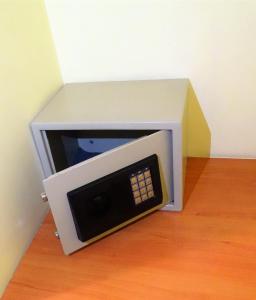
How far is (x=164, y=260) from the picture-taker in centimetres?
71

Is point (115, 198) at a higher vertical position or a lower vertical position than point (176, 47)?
lower

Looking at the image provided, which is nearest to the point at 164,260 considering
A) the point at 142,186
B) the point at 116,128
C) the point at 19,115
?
the point at 142,186

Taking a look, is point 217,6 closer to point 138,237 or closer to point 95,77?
point 95,77

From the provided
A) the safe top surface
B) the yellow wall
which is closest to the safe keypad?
the safe top surface

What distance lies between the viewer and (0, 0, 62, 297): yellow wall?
70cm

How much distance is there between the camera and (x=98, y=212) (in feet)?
2.35

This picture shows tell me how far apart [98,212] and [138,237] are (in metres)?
0.12

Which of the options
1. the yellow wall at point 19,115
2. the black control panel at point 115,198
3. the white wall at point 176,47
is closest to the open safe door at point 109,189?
the black control panel at point 115,198

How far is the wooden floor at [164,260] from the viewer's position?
2.14ft

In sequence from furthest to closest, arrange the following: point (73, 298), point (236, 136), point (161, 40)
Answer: point (236, 136), point (161, 40), point (73, 298)

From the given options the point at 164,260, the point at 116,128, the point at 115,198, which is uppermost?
the point at 116,128

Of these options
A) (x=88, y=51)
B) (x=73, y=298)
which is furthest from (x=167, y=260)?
(x=88, y=51)

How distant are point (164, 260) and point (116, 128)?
1.01ft

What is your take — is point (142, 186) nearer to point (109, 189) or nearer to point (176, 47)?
point (109, 189)
